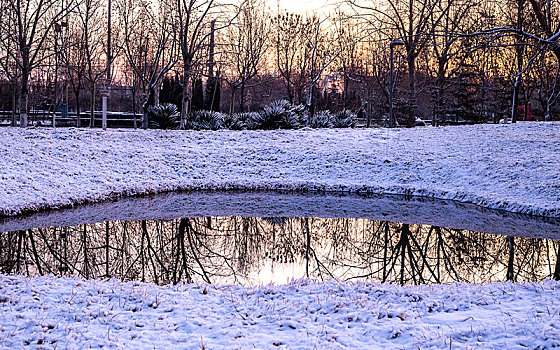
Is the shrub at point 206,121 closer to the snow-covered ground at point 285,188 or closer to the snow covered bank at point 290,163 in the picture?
the snow covered bank at point 290,163

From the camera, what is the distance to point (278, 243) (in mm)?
10461

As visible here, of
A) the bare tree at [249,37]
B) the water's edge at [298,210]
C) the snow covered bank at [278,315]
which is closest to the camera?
the snow covered bank at [278,315]

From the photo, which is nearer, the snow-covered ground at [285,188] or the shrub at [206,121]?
the snow-covered ground at [285,188]

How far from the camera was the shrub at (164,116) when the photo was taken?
2680 centimetres

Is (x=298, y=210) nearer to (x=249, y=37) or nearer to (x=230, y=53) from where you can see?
(x=230, y=53)

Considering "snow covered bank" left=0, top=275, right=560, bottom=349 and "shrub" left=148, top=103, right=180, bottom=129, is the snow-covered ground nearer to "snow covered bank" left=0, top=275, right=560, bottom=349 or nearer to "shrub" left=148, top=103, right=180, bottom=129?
"snow covered bank" left=0, top=275, right=560, bottom=349

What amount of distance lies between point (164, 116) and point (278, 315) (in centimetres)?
2234

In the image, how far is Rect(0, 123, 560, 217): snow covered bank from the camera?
15.6 meters

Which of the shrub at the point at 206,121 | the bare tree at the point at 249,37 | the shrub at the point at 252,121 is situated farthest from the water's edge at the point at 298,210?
the bare tree at the point at 249,37

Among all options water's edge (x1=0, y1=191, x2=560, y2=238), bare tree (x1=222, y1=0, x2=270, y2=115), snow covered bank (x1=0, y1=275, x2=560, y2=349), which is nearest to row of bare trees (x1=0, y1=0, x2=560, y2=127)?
bare tree (x1=222, y1=0, x2=270, y2=115)

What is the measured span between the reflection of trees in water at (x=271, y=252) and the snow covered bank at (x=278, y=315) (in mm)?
1226

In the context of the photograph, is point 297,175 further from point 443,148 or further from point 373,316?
point 373,316

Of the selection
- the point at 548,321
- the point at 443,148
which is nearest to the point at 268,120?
the point at 443,148

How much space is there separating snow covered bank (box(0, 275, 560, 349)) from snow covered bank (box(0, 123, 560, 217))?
318 inches
